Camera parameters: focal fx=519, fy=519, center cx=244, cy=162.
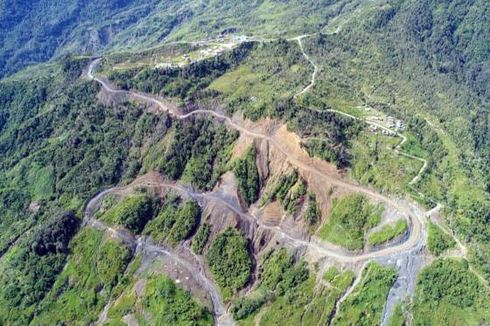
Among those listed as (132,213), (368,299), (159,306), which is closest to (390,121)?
(368,299)

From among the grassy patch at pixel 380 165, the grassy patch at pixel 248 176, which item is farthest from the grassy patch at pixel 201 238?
the grassy patch at pixel 380 165

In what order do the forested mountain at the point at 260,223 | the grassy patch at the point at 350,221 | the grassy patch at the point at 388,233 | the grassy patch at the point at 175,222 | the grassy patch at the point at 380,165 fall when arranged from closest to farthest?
the forested mountain at the point at 260,223 < the grassy patch at the point at 388,233 < the grassy patch at the point at 350,221 < the grassy patch at the point at 380,165 < the grassy patch at the point at 175,222

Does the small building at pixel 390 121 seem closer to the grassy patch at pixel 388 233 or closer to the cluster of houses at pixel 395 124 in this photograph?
the cluster of houses at pixel 395 124

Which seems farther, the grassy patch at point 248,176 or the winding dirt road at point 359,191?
the grassy patch at point 248,176

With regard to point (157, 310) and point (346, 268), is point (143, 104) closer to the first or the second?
point (157, 310)

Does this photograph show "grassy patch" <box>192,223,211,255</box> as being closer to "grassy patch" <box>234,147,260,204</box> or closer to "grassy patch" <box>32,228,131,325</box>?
"grassy patch" <box>234,147,260,204</box>

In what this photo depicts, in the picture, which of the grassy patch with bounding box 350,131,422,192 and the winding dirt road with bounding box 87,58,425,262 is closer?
the winding dirt road with bounding box 87,58,425,262

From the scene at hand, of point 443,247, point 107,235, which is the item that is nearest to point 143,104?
point 107,235

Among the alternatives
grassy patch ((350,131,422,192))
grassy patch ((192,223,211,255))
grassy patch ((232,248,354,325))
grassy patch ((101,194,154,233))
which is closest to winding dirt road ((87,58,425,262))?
grassy patch ((350,131,422,192))
